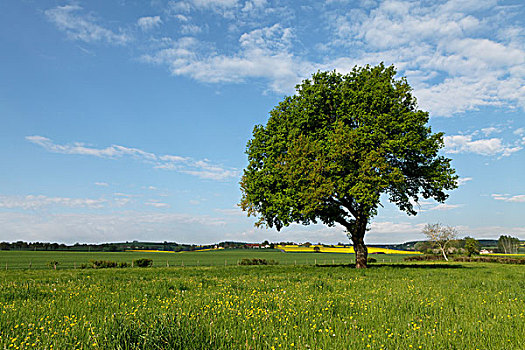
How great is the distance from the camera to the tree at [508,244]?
14543 cm

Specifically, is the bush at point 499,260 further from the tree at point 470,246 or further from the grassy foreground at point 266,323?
the grassy foreground at point 266,323

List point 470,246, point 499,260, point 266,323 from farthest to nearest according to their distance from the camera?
point 470,246 < point 499,260 < point 266,323

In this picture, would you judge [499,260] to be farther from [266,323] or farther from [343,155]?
[266,323]

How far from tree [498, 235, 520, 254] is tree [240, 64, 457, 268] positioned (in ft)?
465

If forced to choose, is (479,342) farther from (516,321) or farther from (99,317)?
(99,317)

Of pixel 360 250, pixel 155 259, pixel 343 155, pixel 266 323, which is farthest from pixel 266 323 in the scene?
pixel 155 259

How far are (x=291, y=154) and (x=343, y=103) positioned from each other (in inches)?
290

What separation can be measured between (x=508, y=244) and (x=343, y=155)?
521ft

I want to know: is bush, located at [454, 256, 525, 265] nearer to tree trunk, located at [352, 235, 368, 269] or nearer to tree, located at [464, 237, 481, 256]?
tree, located at [464, 237, 481, 256]

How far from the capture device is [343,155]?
2994 centimetres

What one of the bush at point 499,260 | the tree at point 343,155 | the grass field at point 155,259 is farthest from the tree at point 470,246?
the tree at point 343,155

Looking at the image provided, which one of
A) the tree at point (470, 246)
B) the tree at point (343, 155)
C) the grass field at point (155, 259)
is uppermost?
the tree at point (343, 155)

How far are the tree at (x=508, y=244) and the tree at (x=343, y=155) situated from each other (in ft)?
465

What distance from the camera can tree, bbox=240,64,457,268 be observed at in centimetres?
2981
